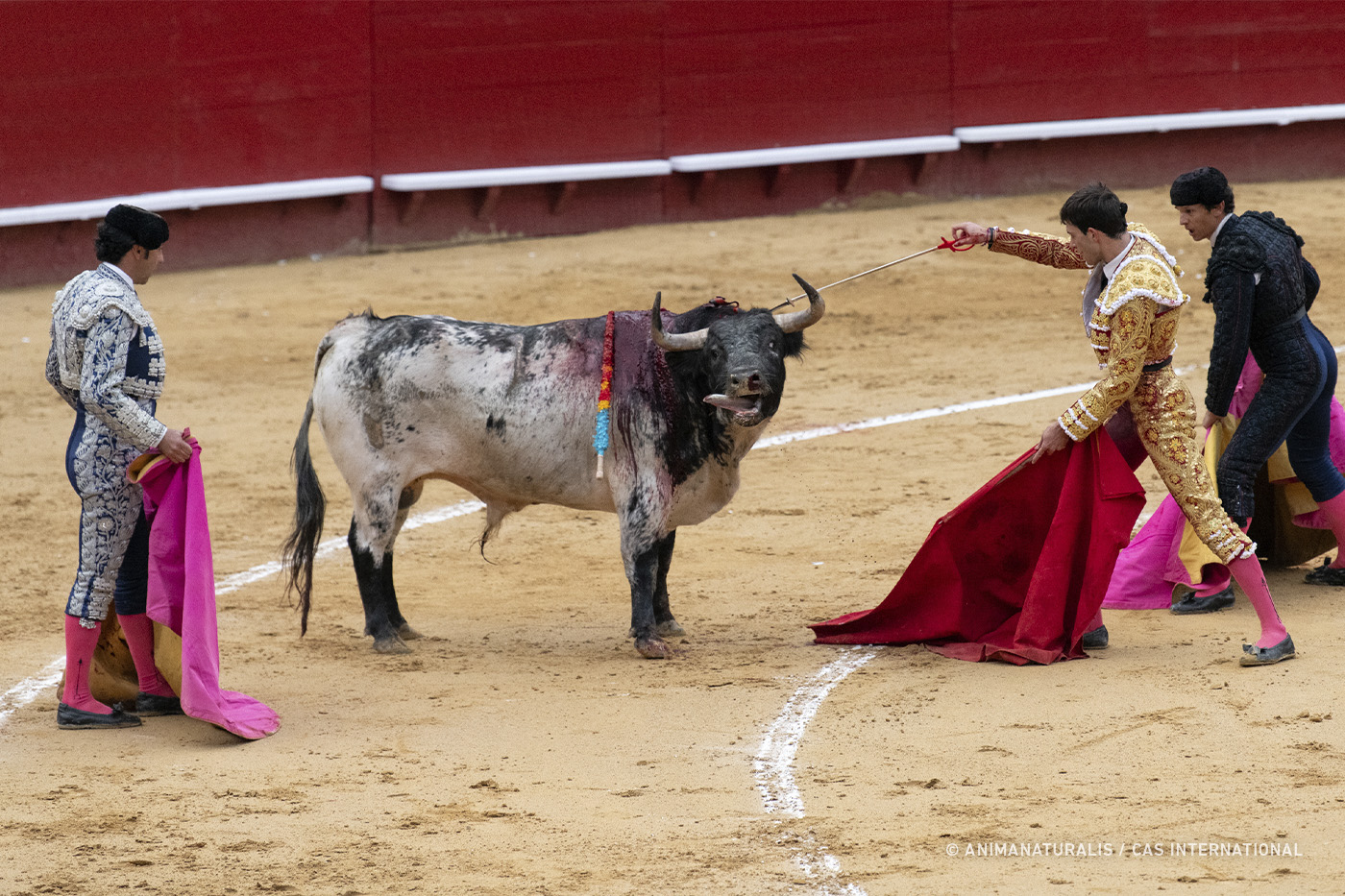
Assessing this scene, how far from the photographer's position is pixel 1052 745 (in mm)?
4039

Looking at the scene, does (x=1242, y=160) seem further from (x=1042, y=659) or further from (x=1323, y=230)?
(x=1042, y=659)

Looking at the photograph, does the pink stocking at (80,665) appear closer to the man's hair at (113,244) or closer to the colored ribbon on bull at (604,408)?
the man's hair at (113,244)

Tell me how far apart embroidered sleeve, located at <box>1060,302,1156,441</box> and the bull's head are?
80 cm

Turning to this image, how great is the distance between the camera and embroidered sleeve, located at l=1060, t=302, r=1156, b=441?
4.35m

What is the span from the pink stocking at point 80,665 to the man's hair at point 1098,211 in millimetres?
2646

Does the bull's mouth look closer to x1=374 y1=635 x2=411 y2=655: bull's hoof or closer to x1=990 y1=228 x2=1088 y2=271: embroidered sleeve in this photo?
x1=990 y1=228 x2=1088 y2=271: embroidered sleeve

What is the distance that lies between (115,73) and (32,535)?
4556mm

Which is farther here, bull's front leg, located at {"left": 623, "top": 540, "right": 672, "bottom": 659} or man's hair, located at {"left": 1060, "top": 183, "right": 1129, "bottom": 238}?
bull's front leg, located at {"left": 623, "top": 540, "right": 672, "bottom": 659}

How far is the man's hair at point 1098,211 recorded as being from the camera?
4.36 metres

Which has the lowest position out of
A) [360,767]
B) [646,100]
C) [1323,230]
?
[360,767]

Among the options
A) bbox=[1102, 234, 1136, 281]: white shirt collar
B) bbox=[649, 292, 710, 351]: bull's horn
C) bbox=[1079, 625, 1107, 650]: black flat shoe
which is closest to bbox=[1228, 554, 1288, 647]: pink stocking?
bbox=[1079, 625, 1107, 650]: black flat shoe

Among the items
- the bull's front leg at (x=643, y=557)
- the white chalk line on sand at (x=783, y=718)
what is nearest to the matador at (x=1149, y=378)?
the white chalk line on sand at (x=783, y=718)

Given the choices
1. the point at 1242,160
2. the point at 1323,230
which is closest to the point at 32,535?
the point at 1323,230

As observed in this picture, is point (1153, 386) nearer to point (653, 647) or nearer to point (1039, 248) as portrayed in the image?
point (1039, 248)
